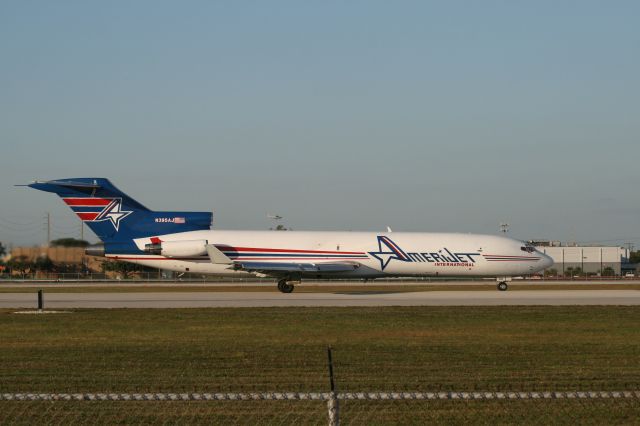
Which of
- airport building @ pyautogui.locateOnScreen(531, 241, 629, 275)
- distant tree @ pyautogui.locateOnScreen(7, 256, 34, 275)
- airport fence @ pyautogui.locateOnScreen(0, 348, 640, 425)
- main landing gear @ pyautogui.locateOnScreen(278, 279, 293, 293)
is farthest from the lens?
airport building @ pyautogui.locateOnScreen(531, 241, 629, 275)

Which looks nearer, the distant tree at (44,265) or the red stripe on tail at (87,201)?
the red stripe on tail at (87,201)

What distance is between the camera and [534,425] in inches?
394

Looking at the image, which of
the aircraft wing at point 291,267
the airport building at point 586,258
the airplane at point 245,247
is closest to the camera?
the aircraft wing at point 291,267

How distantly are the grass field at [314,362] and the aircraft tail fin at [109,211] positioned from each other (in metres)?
18.5

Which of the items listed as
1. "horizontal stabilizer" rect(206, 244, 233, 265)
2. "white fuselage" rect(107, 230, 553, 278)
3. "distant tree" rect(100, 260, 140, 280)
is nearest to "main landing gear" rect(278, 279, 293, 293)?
"white fuselage" rect(107, 230, 553, 278)

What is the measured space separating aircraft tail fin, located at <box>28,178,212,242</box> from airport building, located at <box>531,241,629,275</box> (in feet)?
248

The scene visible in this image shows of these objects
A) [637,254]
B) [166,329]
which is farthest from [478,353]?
[637,254]

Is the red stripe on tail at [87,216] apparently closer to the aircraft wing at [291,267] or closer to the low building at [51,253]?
the aircraft wing at [291,267]

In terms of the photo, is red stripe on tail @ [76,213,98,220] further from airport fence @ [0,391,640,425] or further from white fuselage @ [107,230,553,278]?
airport fence @ [0,391,640,425]

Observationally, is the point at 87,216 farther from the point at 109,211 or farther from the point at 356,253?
the point at 356,253

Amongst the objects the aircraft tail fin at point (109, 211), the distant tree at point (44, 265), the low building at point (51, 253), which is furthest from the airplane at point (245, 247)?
the distant tree at point (44, 265)

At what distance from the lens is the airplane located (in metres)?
44.7

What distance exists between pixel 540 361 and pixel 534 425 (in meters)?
6.17

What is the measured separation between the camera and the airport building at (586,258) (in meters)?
112
